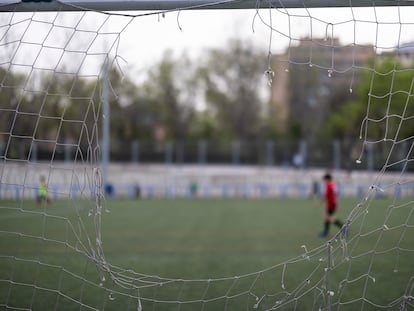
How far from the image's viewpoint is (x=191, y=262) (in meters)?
8.42

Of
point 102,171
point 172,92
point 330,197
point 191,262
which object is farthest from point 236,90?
point 102,171

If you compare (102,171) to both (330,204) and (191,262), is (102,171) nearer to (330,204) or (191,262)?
(191,262)

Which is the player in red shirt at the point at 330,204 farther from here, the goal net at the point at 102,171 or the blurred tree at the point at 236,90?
the blurred tree at the point at 236,90

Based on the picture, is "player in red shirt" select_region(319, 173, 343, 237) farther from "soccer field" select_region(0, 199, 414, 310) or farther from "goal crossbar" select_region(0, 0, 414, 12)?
"goal crossbar" select_region(0, 0, 414, 12)

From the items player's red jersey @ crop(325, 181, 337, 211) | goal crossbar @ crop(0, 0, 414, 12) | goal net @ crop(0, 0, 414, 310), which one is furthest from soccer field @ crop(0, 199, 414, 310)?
goal crossbar @ crop(0, 0, 414, 12)

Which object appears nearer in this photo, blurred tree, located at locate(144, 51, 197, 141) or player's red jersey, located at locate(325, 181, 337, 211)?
player's red jersey, located at locate(325, 181, 337, 211)

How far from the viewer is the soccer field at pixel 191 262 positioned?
5367 millimetres

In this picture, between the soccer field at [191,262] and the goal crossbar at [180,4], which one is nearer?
the goal crossbar at [180,4]

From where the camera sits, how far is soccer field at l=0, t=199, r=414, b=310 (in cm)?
537

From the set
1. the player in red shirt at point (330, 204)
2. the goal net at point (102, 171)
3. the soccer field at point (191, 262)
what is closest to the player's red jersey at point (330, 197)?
the player in red shirt at point (330, 204)

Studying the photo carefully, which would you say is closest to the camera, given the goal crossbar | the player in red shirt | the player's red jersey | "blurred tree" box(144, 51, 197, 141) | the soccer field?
the goal crossbar

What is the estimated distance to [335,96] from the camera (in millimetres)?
47188

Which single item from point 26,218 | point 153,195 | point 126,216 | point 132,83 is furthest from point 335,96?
point 26,218

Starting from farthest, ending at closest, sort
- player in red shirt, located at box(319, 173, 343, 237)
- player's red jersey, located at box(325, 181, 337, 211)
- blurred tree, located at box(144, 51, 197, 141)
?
blurred tree, located at box(144, 51, 197, 141), player's red jersey, located at box(325, 181, 337, 211), player in red shirt, located at box(319, 173, 343, 237)
